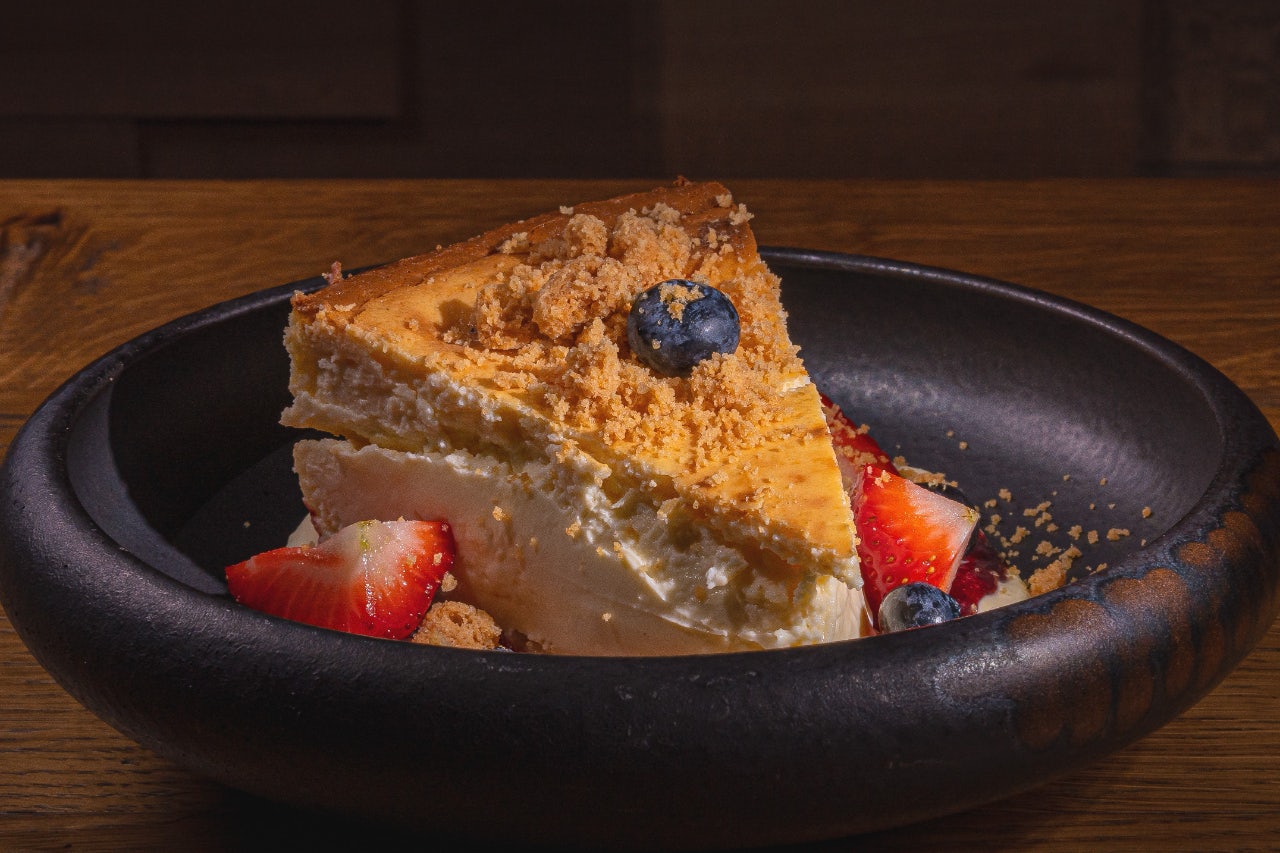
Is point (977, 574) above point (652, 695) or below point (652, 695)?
below

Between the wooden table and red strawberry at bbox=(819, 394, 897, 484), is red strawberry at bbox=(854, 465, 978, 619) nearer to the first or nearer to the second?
red strawberry at bbox=(819, 394, 897, 484)

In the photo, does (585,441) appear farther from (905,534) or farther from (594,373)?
(905,534)

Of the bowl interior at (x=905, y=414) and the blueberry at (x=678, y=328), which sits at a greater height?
the blueberry at (x=678, y=328)

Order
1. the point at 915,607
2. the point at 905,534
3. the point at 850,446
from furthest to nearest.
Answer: the point at 850,446 < the point at 905,534 < the point at 915,607

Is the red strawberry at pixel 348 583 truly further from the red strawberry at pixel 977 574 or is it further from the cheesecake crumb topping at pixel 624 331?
the red strawberry at pixel 977 574

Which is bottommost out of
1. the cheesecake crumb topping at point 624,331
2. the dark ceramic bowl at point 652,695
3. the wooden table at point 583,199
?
the wooden table at point 583,199

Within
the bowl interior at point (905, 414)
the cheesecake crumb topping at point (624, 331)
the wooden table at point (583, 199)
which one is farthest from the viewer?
the bowl interior at point (905, 414)

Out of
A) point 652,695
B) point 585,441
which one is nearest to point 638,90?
point 585,441

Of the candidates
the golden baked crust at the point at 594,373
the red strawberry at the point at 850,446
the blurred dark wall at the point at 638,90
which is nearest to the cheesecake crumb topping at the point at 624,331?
the golden baked crust at the point at 594,373
